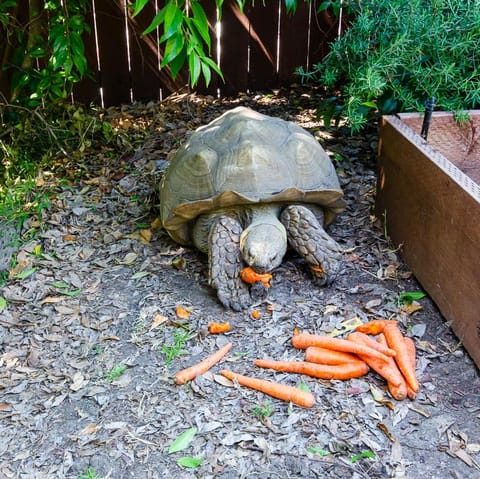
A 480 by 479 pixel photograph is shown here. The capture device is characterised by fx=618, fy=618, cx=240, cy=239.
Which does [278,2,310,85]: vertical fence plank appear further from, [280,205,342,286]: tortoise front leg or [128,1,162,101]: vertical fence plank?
[280,205,342,286]: tortoise front leg

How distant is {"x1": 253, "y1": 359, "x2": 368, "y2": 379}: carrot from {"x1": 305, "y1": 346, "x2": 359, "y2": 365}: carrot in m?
0.02

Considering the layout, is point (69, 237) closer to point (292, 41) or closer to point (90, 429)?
point (90, 429)

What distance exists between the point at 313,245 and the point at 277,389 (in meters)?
0.90

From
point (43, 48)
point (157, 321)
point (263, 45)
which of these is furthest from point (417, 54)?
point (43, 48)

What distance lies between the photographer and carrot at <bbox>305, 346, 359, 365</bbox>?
2.70 metres

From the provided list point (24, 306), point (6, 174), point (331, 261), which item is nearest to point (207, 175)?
point (331, 261)

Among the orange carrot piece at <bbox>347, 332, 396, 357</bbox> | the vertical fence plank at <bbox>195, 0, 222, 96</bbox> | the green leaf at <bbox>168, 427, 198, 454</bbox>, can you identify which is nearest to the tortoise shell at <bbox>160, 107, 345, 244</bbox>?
the orange carrot piece at <bbox>347, 332, 396, 357</bbox>

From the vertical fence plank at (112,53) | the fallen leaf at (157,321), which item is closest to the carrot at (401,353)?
the fallen leaf at (157,321)

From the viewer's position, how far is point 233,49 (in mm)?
5566

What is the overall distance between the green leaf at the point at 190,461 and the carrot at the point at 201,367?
410 mm

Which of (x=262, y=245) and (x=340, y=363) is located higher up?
(x=262, y=245)

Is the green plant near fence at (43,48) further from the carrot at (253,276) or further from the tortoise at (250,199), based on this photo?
the carrot at (253,276)

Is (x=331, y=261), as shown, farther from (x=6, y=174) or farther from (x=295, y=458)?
(x=6, y=174)

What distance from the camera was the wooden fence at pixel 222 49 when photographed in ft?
17.4
